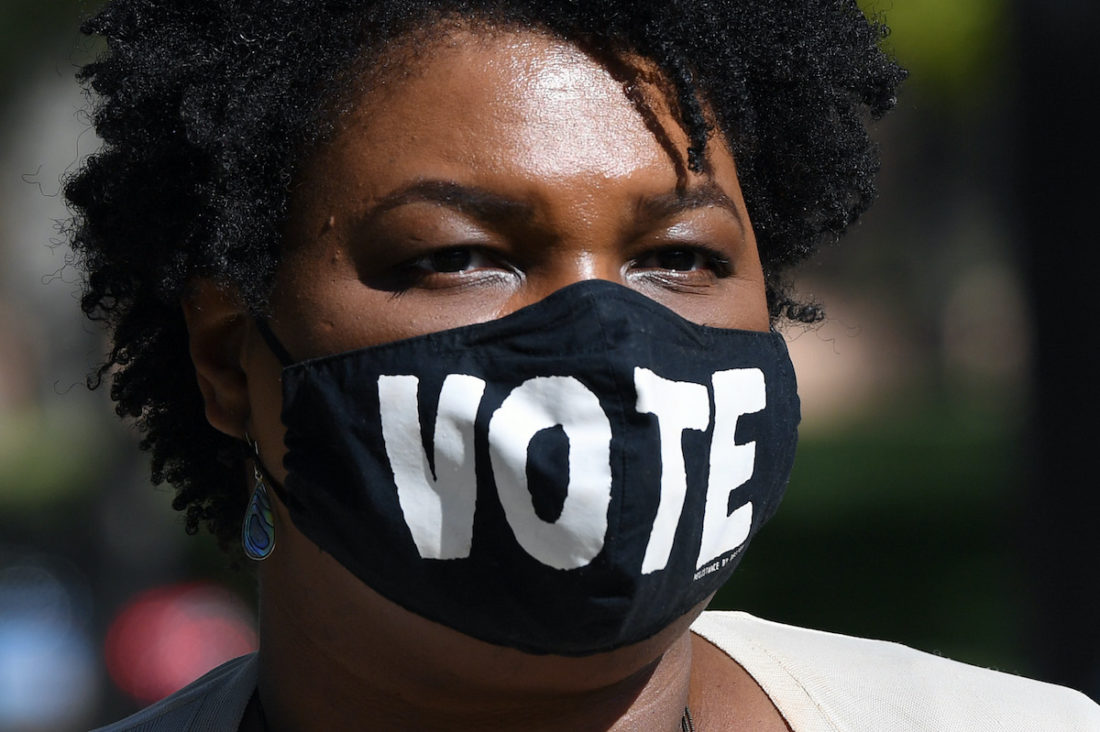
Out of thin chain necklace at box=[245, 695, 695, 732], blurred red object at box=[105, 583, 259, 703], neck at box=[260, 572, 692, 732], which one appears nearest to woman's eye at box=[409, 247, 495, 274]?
neck at box=[260, 572, 692, 732]

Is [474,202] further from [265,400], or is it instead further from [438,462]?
[265,400]

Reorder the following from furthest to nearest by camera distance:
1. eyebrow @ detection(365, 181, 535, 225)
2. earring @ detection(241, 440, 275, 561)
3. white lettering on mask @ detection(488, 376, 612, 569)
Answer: earring @ detection(241, 440, 275, 561)
eyebrow @ detection(365, 181, 535, 225)
white lettering on mask @ detection(488, 376, 612, 569)

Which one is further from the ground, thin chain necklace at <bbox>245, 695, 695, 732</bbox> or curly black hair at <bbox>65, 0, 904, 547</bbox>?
curly black hair at <bbox>65, 0, 904, 547</bbox>

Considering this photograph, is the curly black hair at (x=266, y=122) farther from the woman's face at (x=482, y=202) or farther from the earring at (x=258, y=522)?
the earring at (x=258, y=522)

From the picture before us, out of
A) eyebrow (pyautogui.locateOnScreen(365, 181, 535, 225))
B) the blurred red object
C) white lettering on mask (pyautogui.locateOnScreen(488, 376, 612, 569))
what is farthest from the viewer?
the blurred red object

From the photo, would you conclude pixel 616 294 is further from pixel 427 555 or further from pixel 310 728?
pixel 310 728

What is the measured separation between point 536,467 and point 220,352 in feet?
2.61

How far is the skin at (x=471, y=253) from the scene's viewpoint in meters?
2.12

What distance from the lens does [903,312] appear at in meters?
18.5

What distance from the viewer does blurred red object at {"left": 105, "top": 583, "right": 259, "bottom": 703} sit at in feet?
22.9

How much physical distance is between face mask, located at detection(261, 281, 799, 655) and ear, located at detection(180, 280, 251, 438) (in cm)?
29

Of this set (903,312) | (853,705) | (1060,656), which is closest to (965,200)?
(903,312)

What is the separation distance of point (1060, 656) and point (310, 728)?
450 cm

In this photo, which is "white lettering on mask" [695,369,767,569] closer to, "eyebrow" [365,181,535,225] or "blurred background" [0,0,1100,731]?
"eyebrow" [365,181,535,225]
